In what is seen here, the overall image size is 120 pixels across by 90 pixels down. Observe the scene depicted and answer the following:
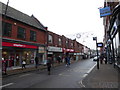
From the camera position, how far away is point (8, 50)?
16.0 meters

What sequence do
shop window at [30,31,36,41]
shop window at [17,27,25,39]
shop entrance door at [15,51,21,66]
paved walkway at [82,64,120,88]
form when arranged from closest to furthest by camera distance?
paved walkway at [82,64,120,88], shop entrance door at [15,51,21,66], shop window at [17,27,25,39], shop window at [30,31,36,41]

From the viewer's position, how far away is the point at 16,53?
Answer: 57.1ft

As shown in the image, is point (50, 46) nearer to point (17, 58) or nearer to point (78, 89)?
point (17, 58)

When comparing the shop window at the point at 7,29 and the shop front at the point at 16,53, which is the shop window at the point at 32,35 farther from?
the shop window at the point at 7,29

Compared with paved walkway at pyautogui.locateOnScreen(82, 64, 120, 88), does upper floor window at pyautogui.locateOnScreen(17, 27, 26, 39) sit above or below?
above

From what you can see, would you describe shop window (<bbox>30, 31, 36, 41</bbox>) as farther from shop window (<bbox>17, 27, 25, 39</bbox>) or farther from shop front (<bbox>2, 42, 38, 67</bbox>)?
shop window (<bbox>17, 27, 25, 39</bbox>)

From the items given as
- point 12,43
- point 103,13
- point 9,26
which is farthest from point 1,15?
point 103,13

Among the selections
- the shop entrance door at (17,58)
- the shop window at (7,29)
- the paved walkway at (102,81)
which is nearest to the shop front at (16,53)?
the shop entrance door at (17,58)

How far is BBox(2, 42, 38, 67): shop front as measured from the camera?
51.0 ft

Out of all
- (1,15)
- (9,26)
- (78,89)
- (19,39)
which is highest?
(1,15)

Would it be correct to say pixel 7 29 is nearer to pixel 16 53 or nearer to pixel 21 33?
pixel 21 33

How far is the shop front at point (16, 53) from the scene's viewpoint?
51.0ft

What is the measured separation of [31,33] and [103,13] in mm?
12191

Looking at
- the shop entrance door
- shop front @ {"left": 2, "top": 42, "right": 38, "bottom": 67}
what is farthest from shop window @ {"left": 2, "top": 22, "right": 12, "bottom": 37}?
the shop entrance door
